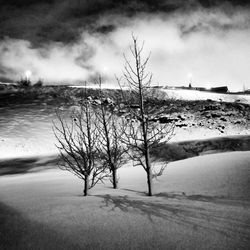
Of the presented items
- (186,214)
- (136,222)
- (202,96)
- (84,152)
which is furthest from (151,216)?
(202,96)

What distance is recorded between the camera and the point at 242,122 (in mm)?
32562

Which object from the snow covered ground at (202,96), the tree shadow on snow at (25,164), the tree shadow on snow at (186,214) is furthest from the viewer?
the snow covered ground at (202,96)

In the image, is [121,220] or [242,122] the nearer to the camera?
[121,220]

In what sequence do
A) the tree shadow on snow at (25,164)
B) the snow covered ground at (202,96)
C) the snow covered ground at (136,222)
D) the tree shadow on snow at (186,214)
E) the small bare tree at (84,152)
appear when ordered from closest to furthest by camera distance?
the snow covered ground at (136,222) → the tree shadow on snow at (186,214) → the small bare tree at (84,152) → the tree shadow on snow at (25,164) → the snow covered ground at (202,96)

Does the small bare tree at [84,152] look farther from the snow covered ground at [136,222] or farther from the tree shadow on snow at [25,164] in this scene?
the tree shadow on snow at [25,164]

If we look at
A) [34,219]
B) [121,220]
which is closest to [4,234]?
[34,219]

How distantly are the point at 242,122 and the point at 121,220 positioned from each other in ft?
112

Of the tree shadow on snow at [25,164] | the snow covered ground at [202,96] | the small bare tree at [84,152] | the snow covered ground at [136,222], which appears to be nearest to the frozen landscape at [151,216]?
the snow covered ground at [136,222]

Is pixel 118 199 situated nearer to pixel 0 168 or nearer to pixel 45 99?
pixel 0 168

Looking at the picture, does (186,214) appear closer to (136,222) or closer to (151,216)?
(151,216)

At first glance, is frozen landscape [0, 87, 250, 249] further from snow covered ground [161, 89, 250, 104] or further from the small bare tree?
snow covered ground [161, 89, 250, 104]

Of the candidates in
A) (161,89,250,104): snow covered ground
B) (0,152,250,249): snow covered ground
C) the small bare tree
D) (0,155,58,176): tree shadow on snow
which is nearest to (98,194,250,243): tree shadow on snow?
(0,152,250,249): snow covered ground

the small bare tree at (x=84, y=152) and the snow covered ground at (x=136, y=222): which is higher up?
the small bare tree at (x=84, y=152)

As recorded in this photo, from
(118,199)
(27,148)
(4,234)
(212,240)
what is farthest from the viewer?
(27,148)
